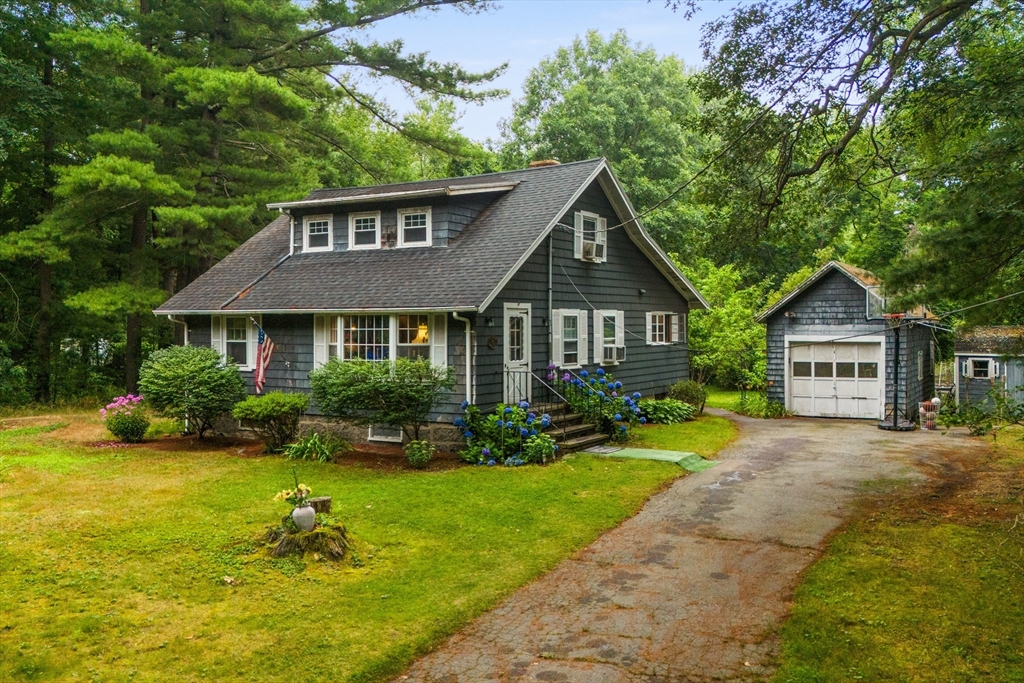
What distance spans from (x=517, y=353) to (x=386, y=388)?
333 centimetres

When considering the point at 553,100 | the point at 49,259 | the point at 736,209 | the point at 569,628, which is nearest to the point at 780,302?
the point at 736,209

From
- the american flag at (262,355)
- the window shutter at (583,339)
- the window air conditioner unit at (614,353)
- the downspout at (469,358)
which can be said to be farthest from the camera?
the window air conditioner unit at (614,353)

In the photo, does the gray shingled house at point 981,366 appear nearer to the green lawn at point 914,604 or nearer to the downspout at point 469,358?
the green lawn at point 914,604

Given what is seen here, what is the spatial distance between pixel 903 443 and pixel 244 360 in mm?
14880

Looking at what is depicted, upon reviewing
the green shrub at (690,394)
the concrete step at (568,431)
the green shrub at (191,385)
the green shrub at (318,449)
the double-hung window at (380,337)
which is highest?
the double-hung window at (380,337)

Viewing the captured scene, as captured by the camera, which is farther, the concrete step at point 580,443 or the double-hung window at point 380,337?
the double-hung window at point 380,337

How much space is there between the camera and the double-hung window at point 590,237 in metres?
17.5

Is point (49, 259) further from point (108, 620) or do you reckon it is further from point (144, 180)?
point (108, 620)

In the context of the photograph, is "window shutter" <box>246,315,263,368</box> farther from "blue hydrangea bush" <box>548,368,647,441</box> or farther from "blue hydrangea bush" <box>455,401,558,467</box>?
"blue hydrangea bush" <box>548,368,647,441</box>

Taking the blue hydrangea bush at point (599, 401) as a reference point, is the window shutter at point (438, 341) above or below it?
above

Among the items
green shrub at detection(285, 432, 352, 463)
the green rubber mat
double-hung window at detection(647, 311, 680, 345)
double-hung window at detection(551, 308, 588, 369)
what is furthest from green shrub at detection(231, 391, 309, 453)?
double-hung window at detection(647, 311, 680, 345)

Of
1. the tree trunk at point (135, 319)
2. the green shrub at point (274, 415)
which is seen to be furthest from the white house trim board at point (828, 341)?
the tree trunk at point (135, 319)

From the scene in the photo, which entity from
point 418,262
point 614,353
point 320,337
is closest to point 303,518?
point 320,337

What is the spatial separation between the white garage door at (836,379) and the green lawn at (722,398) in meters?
2.89
